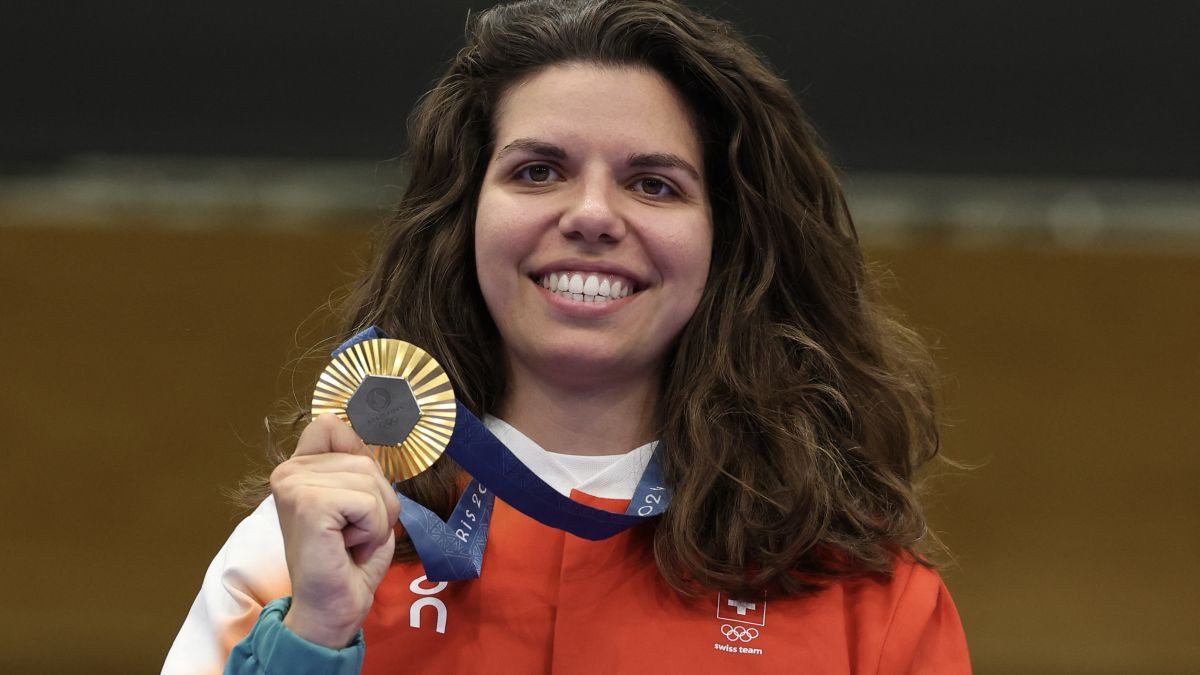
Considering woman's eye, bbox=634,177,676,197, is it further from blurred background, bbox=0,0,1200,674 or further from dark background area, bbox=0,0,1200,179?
blurred background, bbox=0,0,1200,674

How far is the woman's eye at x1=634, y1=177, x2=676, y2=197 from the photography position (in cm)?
190

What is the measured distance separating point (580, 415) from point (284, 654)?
57 cm

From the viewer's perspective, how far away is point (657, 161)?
188 centimetres

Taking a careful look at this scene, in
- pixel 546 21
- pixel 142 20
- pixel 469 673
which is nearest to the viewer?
pixel 469 673

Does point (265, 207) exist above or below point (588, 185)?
below

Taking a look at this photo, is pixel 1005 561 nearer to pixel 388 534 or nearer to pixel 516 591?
pixel 516 591

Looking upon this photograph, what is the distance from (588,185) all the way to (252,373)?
252 centimetres

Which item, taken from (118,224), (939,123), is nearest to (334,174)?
(118,224)

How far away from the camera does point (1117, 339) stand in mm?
4160

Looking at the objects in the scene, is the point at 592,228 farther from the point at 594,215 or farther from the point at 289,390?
the point at 289,390

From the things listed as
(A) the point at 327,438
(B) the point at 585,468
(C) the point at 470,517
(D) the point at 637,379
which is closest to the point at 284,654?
(A) the point at 327,438

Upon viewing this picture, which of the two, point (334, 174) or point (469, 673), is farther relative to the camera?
point (334, 174)

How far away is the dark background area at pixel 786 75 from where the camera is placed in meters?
3.78

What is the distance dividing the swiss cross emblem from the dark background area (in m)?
2.19
